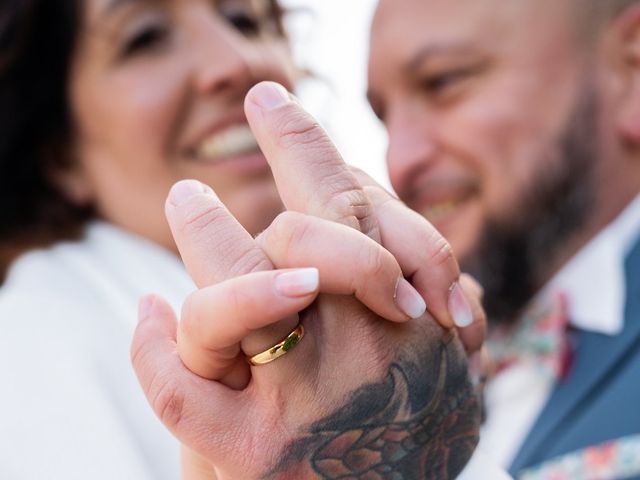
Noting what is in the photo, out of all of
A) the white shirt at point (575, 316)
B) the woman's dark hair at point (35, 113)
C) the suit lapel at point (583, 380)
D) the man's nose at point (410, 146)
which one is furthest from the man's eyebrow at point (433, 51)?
the woman's dark hair at point (35, 113)

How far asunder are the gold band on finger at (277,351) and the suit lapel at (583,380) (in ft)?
3.46

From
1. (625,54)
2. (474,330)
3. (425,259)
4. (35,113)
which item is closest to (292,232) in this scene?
(425,259)

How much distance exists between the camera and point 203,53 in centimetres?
190

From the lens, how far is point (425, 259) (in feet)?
2.64

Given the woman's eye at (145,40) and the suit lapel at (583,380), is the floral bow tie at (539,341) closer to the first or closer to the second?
the suit lapel at (583,380)

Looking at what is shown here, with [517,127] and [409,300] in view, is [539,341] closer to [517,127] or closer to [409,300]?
[517,127]

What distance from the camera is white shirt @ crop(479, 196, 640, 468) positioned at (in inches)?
70.6

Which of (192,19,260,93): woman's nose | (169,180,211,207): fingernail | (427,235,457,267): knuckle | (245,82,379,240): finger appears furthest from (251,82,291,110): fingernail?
(192,19,260,93): woman's nose

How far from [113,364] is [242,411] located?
2.04 feet

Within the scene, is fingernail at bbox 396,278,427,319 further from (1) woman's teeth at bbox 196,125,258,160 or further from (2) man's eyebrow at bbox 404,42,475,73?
(2) man's eyebrow at bbox 404,42,475,73

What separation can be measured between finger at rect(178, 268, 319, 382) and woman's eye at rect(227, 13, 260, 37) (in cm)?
147

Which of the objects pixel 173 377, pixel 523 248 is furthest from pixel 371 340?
pixel 523 248

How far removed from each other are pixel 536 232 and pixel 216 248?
61.1 inches

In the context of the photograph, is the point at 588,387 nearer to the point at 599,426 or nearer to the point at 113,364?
the point at 599,426
